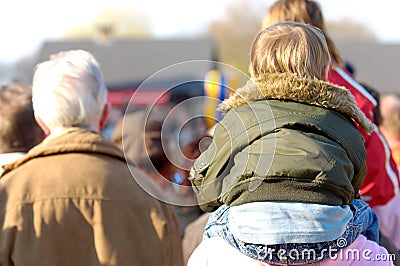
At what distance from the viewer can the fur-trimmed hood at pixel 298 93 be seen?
101 inches

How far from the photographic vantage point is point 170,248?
379 centimetres

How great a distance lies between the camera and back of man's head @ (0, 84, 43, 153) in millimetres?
4125

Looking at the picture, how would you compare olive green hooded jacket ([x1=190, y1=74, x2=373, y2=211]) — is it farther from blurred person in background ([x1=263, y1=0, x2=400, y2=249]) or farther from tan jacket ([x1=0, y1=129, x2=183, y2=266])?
tan jacket ([x1=0, y1=129, x2=183, y2=266])

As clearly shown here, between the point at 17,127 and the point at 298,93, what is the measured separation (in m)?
2.08

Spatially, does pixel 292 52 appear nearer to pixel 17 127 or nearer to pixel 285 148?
pixel 285 148

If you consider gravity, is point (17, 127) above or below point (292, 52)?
below

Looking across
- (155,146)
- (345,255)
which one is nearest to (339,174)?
(345,255)

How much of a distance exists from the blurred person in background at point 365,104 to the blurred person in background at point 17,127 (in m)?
1.45

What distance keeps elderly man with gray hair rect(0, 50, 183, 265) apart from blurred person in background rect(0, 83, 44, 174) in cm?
45

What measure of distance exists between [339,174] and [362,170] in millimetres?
172

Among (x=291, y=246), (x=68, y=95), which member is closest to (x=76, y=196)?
(x=68, y=95)

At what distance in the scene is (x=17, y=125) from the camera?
13.6 feet

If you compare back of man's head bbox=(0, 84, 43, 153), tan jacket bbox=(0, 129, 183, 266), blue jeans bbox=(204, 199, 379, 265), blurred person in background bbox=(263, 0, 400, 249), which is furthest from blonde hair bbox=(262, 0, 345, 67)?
back of man's head bbox=(0, 84, 43, 153)

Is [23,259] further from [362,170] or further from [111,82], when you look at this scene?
[111,82]
